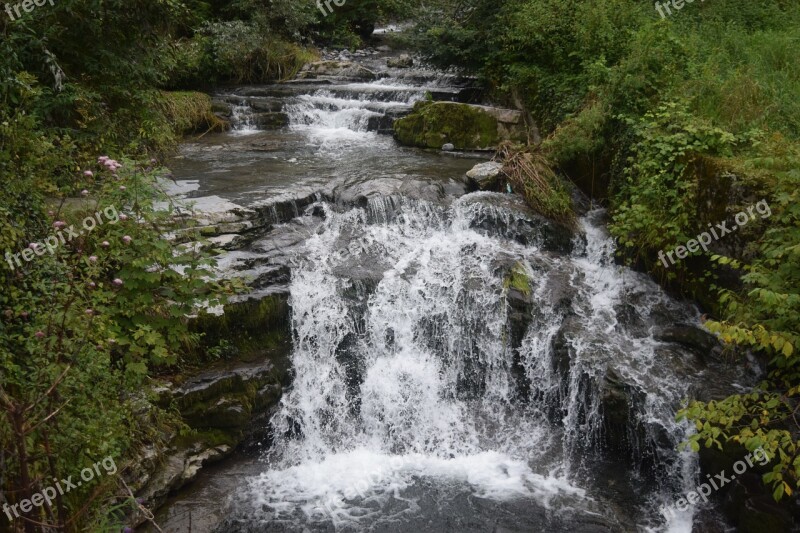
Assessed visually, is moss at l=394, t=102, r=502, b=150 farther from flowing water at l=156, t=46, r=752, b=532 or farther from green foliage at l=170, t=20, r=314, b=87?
green foliage at l=170, t=20, r=314, b=87

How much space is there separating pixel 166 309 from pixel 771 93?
766 cm

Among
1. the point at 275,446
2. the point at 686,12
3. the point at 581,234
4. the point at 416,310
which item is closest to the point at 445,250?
the point at 416,310

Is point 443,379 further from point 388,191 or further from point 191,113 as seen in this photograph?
point 191,113

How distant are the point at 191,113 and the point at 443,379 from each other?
28.4 feet

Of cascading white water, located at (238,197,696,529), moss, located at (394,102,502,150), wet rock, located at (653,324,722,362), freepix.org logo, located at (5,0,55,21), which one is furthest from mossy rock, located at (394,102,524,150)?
freepix.org logo, located at (5,0,55,21)

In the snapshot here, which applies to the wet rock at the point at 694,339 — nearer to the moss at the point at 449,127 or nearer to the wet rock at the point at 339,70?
the moss at the point at 449,127

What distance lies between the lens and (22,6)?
5.73m

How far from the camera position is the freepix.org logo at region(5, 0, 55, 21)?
5559mm

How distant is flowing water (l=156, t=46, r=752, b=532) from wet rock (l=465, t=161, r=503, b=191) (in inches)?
18.0

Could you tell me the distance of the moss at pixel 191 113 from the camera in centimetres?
1181

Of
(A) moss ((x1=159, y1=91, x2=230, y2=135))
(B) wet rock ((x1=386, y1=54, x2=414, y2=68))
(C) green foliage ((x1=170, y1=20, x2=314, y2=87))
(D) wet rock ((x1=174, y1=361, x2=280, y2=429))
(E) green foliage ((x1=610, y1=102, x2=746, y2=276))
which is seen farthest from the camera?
(B) wet rock ((x1=386, y1=54, x2=414, y2=68))

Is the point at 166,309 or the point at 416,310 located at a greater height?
the point at 166,309

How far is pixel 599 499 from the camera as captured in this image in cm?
562

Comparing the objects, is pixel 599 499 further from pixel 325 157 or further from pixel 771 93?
pixel 325 157
